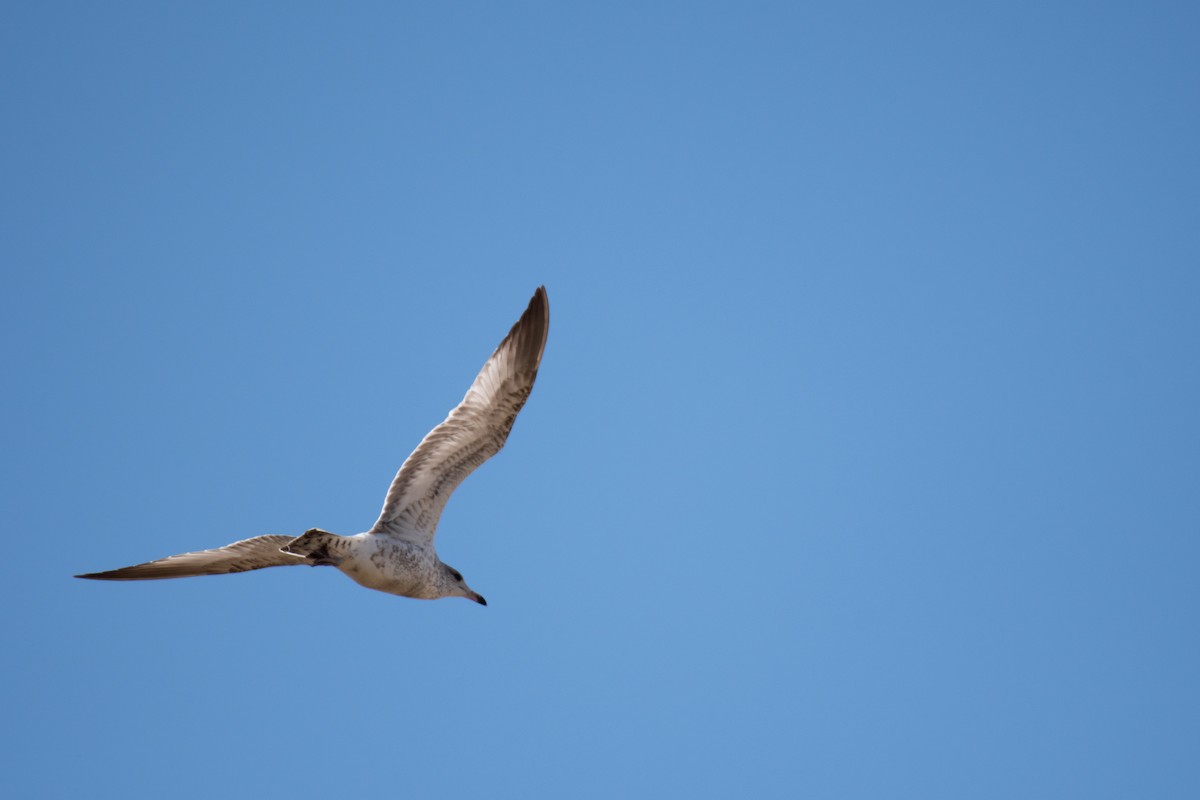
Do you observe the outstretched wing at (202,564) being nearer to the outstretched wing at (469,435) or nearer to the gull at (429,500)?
the gull at (429,500)

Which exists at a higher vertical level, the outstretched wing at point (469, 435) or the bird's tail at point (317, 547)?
the outstretched wing at point (469, 435)

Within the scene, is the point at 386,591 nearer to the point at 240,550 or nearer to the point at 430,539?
the point at 430,539

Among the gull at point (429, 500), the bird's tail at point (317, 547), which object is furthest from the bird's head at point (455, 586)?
the bird's tail at point (317, 547)

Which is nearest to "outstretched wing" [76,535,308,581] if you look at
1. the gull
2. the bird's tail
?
the gull

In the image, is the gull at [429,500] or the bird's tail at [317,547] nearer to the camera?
the bird's tail at [317,547]

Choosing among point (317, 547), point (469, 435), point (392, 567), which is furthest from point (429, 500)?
point (317, 547)

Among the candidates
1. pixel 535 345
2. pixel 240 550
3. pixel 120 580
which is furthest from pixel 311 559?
pixel 535 345

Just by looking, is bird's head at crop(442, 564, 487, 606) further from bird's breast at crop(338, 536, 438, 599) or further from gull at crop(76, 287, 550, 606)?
bird's breast at crop(338, 536, 438, 599)

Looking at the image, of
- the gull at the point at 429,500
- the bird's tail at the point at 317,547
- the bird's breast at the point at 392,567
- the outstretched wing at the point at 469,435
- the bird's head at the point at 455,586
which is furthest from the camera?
the bird's head at the point at 455,586

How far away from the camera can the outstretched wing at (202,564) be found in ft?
34.7

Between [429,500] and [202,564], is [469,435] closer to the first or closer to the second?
[429,500]

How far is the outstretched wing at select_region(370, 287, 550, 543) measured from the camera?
1098 centimetres

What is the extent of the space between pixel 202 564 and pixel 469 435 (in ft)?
8.69

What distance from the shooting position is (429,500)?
1109 cm
